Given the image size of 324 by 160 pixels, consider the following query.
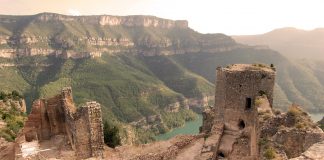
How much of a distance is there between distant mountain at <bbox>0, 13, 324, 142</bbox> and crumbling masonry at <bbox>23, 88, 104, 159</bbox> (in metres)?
87.1

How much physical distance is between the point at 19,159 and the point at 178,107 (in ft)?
445

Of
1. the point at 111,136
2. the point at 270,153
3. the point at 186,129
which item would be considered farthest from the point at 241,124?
the point at 186,129

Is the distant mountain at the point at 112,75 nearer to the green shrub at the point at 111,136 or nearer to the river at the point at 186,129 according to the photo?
the river at the point at 186,129

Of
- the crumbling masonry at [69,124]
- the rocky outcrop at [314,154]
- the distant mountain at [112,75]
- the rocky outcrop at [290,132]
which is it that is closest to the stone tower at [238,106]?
the rocky outcrop at [290,132]

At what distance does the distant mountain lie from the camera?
131000 mm

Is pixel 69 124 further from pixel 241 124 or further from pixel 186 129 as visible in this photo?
pixel 186 129

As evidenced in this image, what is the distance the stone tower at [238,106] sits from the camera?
57.3ft

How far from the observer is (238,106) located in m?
18.2

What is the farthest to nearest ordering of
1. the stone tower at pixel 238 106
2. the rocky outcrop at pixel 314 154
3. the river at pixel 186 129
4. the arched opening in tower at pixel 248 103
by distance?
the river at pixel 186 129 < the arched opening in tower at pixel 248 103 < the stone tower at pixel 238 106 < the rocky outcrop at pixel 314 154

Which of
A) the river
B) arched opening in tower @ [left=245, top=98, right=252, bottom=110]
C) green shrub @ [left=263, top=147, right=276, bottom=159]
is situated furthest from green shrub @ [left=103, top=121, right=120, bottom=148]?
the river

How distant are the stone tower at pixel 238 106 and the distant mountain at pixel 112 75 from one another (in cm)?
9113

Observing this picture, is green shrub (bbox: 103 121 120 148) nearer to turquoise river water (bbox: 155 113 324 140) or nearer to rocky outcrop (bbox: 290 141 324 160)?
rocky outcrop (bbox: 290 141 324 160)

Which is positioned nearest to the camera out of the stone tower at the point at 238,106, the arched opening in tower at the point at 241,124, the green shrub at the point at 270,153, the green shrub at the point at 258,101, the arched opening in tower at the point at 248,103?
the green shrub at the point at 270,153

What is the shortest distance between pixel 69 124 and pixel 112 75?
13062cm
